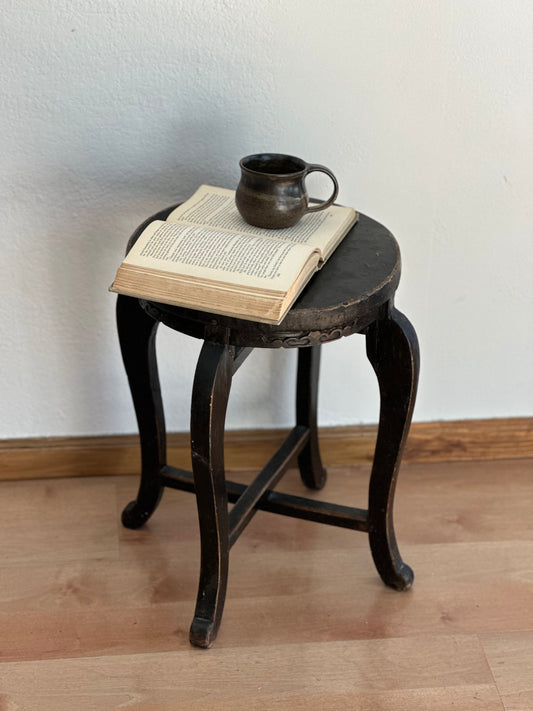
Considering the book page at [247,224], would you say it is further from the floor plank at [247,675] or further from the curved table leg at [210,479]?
the floor plank at [247,675]

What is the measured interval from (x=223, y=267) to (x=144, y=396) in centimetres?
40

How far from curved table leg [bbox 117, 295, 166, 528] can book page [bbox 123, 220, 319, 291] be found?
210 millimetres

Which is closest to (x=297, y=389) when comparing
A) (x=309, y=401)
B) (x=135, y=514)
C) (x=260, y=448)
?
(x=309, y=401)

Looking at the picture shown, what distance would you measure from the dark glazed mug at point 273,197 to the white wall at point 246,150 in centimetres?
23

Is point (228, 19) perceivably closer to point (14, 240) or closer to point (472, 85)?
point (472, 85)

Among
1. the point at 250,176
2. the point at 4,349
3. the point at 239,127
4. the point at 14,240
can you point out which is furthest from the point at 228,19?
the point at 4,349

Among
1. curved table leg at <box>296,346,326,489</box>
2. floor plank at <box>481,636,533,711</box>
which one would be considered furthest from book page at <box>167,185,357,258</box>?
floor plank at <box>481,636,533,711</box>

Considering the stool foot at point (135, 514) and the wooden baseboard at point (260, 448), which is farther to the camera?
the wooden baseboard at point (260, 448)

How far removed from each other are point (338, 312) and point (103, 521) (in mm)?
713

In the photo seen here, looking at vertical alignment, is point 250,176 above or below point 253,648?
above

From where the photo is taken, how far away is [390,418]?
123 cm

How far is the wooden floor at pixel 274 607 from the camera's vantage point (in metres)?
1.19

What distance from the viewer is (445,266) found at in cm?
151

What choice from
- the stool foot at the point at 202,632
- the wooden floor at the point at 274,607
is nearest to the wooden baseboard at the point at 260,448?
the wooden floor at the point at 274,607
